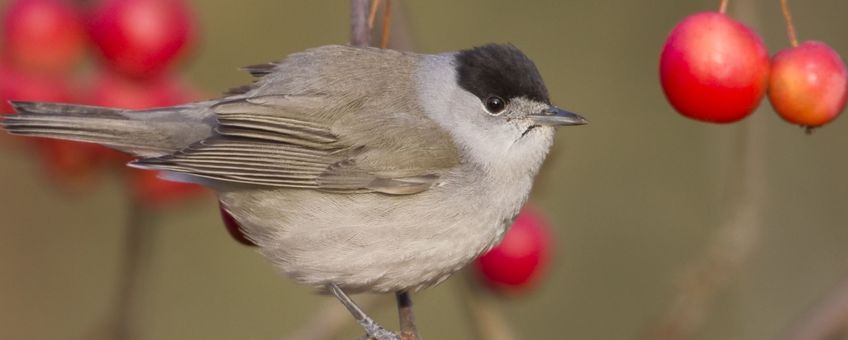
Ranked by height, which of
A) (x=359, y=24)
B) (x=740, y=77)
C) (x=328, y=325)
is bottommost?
(x=328, y=325)

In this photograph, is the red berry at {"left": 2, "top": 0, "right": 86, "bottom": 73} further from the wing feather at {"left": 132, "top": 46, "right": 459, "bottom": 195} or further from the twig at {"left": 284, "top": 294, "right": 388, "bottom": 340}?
the twig at {"left": 284, "top": 294, "right": 388, "bottom": 340}

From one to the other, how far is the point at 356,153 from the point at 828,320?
1.69m

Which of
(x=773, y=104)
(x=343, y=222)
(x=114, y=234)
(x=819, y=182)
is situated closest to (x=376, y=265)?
(x=343, y=222)

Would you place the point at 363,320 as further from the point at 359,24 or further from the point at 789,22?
the point at 789,22

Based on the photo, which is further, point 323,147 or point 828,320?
point 323,147

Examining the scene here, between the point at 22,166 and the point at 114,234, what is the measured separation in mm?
705

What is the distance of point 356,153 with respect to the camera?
13.2 feet

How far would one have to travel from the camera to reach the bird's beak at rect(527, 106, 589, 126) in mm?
3875

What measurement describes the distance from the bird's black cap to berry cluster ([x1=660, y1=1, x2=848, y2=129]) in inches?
31.7

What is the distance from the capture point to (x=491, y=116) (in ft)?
13.3

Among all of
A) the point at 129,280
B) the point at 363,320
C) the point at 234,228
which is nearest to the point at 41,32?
the point at 129,280

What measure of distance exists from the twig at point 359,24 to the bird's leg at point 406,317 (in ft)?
3.01

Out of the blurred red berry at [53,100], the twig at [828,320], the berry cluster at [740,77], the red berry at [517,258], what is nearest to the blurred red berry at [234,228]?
the blurred red berry at [53,100]

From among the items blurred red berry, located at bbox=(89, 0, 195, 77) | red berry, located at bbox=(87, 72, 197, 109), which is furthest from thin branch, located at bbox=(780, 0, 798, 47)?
red berry, located at bbox=(87, 72, 197, 109)
